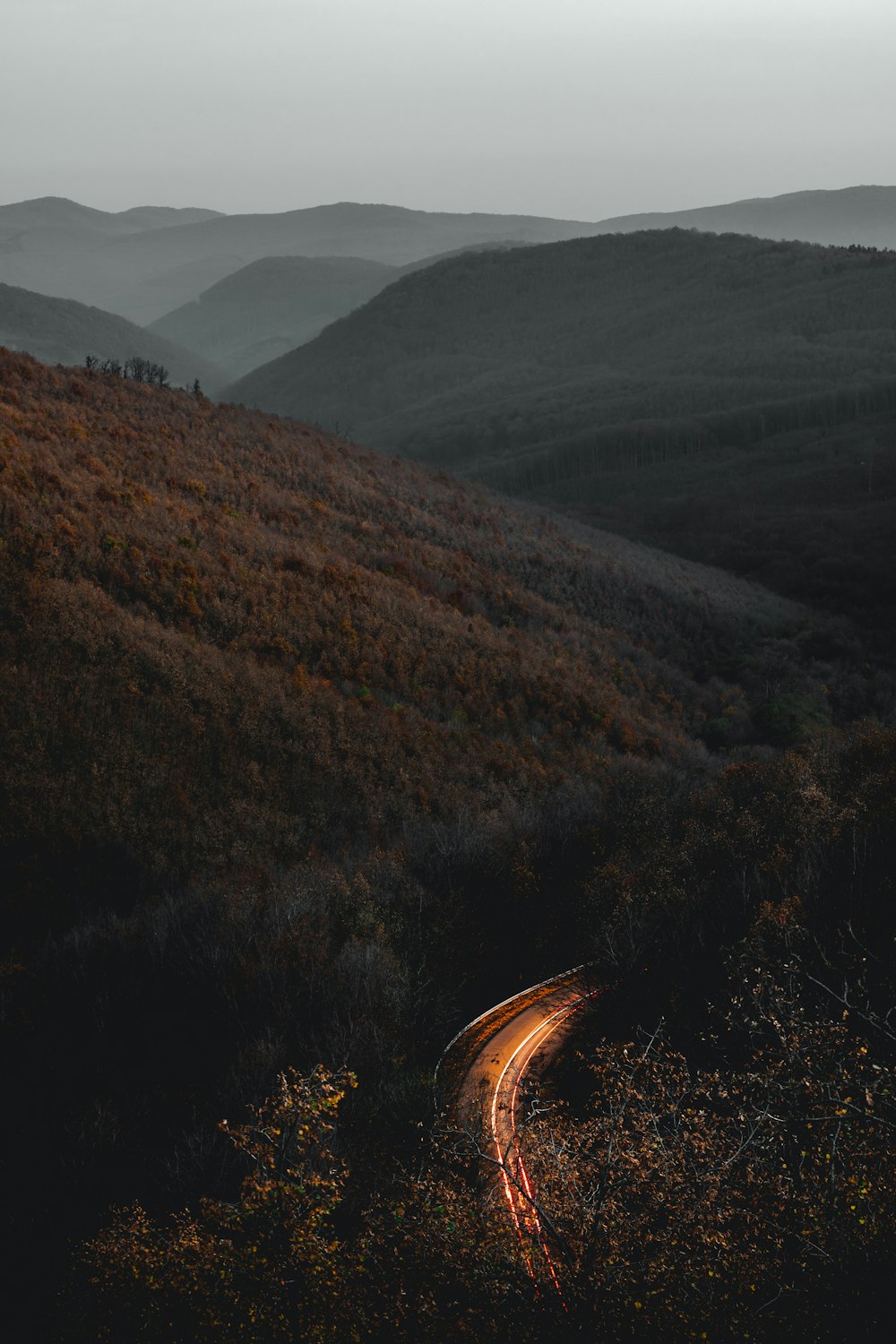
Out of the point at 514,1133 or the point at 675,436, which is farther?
the point at 675,436

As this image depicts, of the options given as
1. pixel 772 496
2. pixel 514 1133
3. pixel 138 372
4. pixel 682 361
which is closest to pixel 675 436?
pixel 772 496

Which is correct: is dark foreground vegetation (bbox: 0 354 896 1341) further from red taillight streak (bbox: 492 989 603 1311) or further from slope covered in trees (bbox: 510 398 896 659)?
slope covered in trees (bbox: 510 398 896 659)

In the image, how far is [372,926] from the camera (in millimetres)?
14016

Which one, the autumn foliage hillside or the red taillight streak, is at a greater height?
the autumn foliage hillside

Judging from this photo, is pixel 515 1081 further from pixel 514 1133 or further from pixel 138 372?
pixel 138 372

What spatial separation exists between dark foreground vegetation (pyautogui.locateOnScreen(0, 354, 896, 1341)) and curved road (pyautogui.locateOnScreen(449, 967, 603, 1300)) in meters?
0.27

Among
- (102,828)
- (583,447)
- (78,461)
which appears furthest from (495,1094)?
(583,447)

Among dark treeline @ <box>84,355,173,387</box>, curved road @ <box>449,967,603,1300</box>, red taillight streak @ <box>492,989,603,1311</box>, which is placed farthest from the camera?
dark treeline @ <box>84,355,173,387</box>

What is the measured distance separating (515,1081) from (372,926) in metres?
3.76

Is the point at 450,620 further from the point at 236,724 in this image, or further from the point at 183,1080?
the point at 183,1080

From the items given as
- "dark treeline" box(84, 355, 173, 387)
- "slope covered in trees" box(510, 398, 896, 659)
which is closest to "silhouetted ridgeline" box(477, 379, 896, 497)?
"slope covered in trees" box(510, 398, 896, 659)

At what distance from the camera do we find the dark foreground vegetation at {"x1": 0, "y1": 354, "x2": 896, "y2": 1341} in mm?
7426

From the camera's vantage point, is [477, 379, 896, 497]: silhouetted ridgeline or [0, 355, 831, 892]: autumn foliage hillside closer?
[0, 355, 831, 892]: autumn foliage hillside

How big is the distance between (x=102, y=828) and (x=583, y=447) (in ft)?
378
